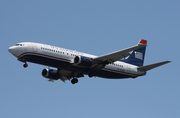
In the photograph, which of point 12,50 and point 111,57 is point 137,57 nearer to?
point 111,57

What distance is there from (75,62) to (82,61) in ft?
3.20

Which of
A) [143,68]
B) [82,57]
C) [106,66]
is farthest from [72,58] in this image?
[143,68]

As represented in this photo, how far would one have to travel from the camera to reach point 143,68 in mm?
72438

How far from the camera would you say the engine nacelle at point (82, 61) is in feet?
220

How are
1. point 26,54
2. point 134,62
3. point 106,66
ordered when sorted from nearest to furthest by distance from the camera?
1. point 26,54
2. point 106,66
3. point 134,62

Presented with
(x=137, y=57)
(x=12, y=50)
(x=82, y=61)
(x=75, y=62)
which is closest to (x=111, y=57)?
(x=82, y=61)

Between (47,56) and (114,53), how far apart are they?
908 cm

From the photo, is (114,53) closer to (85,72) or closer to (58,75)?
(85,72)

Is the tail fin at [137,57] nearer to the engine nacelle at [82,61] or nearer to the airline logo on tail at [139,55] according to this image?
the airline logo on tail at [139,55]

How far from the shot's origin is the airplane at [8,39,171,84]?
6569 centimetres

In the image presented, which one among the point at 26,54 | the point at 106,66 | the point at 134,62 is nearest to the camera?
the point at 26,54

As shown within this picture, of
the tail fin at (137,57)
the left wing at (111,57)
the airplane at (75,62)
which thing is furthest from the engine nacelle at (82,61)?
the tail fin at (137,57)

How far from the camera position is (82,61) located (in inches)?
2640

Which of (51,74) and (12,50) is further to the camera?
(51,74)
